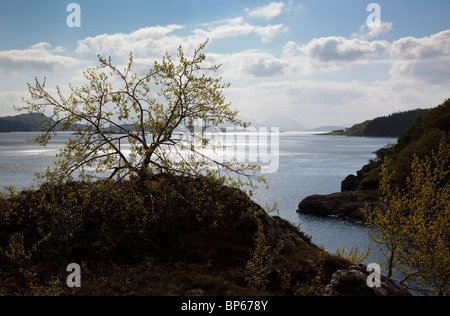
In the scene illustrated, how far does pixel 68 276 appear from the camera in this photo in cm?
1318

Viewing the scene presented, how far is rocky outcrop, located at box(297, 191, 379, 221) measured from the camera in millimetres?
69438

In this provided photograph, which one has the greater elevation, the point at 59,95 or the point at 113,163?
the point at 59,95

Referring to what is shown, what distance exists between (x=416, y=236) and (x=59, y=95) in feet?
73.1

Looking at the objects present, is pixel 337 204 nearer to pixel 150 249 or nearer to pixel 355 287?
pixel 150 249

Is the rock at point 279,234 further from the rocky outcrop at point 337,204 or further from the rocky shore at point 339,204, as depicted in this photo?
the rocky outcrop at point 337,204

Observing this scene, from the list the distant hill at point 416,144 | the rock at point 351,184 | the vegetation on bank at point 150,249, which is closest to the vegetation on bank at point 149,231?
the vegetation on bank at point 150,249

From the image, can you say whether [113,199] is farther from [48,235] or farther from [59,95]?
[59,95]

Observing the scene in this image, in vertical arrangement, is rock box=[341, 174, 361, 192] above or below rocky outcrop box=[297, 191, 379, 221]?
above

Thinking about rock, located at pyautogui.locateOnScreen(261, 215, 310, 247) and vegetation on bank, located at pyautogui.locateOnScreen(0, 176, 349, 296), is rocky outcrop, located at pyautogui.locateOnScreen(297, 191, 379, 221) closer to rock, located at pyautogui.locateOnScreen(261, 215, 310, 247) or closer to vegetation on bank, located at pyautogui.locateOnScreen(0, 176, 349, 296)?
rock, located at pyautogui.locateOnScreen(261, 215, 310, 247)

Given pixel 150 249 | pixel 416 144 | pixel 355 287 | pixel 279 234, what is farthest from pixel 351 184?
pixel 355 287

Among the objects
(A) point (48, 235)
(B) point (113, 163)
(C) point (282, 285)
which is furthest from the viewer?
(B) point (113, 163)

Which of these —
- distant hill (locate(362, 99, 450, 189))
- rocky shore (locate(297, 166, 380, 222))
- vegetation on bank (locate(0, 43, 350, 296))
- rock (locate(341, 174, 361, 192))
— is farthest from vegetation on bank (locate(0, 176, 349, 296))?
rock (locate(341, 174, 361, 192))

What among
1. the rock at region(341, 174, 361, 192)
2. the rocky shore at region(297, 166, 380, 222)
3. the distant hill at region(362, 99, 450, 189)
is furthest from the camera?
the rock at region(341, 174, 361, 192)
